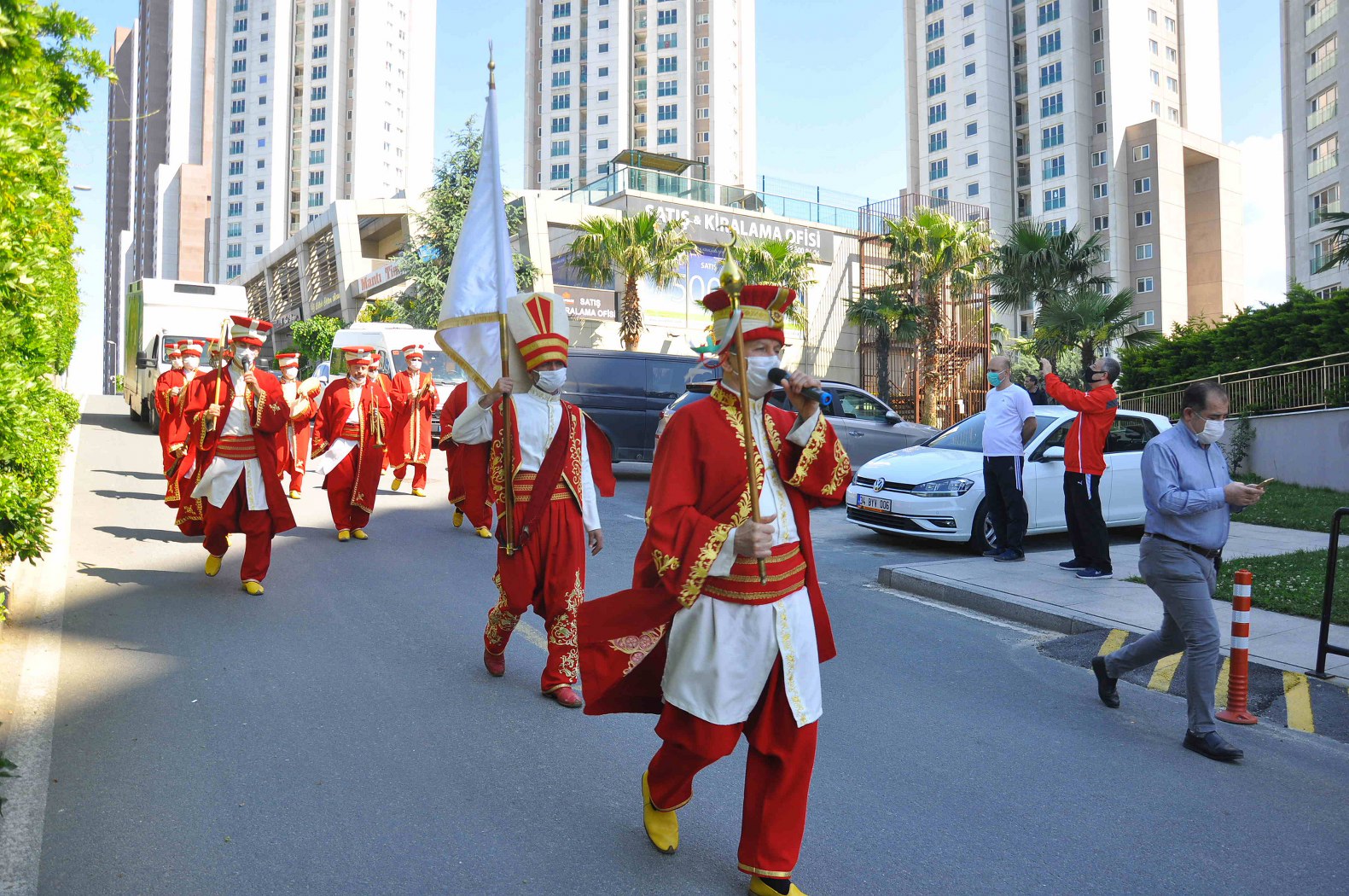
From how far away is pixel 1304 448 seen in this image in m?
17.2

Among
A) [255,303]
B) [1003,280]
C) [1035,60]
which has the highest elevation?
[1035,60]

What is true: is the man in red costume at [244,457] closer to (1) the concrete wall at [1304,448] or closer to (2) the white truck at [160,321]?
(2) the white truck at [160,321]

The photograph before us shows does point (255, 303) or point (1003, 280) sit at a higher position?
point (255, 303)

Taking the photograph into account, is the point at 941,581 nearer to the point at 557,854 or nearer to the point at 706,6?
the point at 557,854

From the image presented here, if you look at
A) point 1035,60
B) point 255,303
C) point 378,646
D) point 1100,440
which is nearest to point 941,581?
point 1100,440

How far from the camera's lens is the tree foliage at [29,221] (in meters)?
3.91

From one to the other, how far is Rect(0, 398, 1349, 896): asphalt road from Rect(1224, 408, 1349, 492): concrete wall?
1292 cm

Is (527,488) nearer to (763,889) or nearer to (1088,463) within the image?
(763,889)

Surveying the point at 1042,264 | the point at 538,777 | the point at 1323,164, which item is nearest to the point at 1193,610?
the point at 538,777

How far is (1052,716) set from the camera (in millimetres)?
5312

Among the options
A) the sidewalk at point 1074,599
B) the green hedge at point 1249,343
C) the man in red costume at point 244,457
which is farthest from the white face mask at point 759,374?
the green hedge at point 1249,343

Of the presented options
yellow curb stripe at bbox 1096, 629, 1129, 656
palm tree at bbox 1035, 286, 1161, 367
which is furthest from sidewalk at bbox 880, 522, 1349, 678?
palm tree at bbox 1035, 286, 1161, 367

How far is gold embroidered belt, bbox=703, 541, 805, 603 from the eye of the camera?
317 centimetres

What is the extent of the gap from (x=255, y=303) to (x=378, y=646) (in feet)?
218
